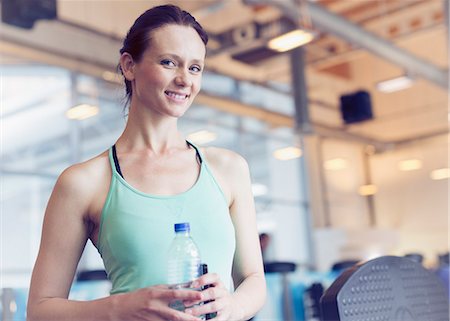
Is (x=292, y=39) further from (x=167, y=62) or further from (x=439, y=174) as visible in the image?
(x=439, y=174)

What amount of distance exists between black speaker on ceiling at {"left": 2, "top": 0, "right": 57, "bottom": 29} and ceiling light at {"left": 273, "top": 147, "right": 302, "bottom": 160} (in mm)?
6837

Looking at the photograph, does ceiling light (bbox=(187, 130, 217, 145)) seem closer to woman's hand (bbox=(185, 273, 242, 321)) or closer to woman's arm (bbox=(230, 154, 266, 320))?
woman's arm (bbox=(230, 154, 266, 320))

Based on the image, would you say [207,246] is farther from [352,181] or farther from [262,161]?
[352,181]

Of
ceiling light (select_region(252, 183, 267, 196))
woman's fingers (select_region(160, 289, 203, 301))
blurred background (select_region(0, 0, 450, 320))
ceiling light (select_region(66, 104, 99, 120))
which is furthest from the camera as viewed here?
ceiling light (select_region(252, 183, 267, 196))

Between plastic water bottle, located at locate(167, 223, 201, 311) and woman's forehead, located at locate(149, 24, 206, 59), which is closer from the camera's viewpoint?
plastic water bottle, located at locate(167, 223, 201, 311)

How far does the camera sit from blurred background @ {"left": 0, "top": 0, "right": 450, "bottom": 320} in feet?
27.1

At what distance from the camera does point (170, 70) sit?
3.66 feet

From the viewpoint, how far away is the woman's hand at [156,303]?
932 mm

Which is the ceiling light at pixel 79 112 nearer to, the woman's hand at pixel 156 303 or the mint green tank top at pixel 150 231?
the mint green tank top at pixel 150 231

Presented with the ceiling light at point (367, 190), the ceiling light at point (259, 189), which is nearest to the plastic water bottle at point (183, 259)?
the ceiling light at point (259, 189)

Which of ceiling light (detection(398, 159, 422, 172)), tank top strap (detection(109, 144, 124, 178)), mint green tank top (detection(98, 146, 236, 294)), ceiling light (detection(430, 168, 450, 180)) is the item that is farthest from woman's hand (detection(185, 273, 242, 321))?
ceiling light (detection(398, 159, 422, 172))

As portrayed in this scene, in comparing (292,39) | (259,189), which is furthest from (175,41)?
(259,189)

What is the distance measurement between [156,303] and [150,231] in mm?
159

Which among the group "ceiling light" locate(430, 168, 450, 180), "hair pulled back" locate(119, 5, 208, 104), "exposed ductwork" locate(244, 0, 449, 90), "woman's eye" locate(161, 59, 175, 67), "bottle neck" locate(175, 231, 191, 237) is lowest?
"bottle neck" locate(175, 231, 191, 237)
